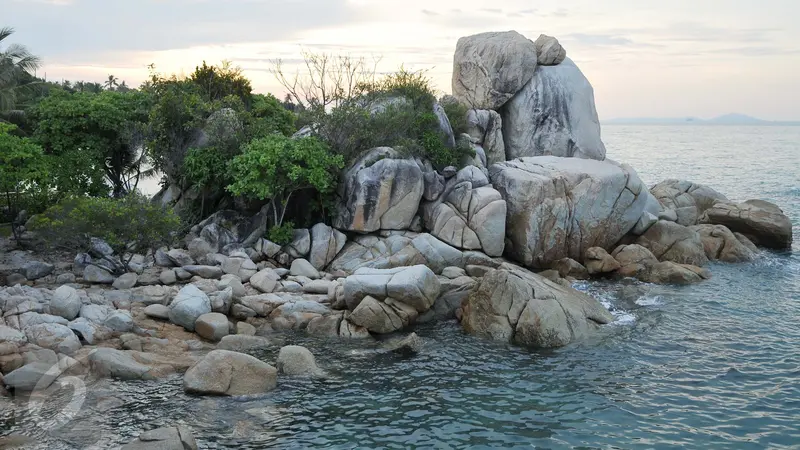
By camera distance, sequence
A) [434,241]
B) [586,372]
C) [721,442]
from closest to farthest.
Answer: [721,442] < [586,372] < [434,241]

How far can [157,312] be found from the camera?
24.7 meters

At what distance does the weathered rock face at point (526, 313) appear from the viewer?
77.7 ft

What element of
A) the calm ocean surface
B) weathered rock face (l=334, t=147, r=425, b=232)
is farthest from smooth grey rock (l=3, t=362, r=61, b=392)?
weathered rock face (l=334, t=147, r=425, b=232)

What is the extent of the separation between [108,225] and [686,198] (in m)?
36.4

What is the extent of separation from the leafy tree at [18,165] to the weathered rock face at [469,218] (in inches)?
732

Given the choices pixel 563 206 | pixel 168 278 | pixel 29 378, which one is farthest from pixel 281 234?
pixel 29 378

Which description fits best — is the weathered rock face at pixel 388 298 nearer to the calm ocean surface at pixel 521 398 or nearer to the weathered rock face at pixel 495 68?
the calm ocean surface at pixel 521 398

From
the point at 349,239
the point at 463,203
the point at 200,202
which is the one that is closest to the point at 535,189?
the point at 463,203

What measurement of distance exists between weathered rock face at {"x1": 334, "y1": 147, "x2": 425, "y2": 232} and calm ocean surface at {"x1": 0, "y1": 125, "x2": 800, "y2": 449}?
8.35 meters

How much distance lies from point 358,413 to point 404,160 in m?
17.1

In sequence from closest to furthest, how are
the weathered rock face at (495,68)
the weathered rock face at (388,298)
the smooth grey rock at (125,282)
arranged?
the weathered rock face at (388,298), the smooth grey rock at (125,282), the weathered rock face at (495,68)

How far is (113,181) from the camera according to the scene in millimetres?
38500

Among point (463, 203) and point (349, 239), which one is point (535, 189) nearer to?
point (463, 203)

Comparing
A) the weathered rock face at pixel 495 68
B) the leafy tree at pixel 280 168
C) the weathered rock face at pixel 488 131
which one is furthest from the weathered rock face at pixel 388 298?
the weathered rock face at pixel 495 68
